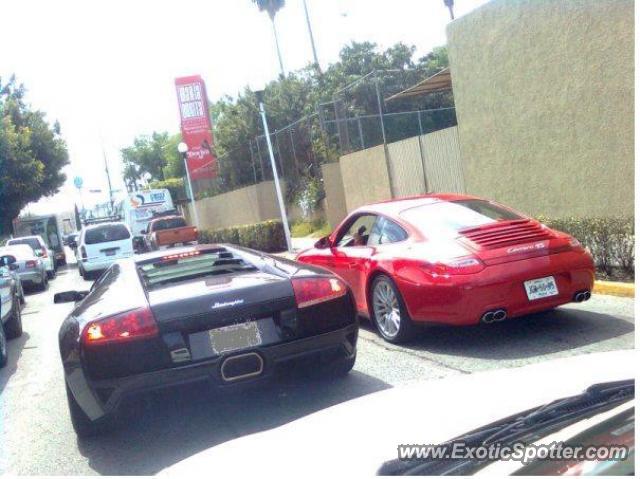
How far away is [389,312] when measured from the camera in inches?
266

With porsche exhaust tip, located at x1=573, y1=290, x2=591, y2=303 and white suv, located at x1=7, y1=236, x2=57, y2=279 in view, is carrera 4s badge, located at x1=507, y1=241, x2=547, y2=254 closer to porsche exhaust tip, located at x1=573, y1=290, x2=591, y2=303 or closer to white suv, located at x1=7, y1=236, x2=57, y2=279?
porsche exhaust tip, located at x1=573, y1=290, x2=591, y2=303

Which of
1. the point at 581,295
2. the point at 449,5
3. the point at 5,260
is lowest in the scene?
the point at 581,295

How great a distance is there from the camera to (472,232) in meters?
6.35

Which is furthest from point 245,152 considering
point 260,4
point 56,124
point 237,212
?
point 260,4

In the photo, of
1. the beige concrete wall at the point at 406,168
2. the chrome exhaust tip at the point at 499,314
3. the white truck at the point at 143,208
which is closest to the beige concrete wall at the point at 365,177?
the beige concrete wall at the point at 406,168

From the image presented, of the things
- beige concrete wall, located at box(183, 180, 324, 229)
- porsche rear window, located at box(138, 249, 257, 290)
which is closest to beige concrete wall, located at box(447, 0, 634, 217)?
porsche rear window, located at box(138, 249, 257, 290)

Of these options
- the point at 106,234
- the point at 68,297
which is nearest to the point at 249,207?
the point at 106,234

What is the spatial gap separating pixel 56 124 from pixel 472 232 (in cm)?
3936

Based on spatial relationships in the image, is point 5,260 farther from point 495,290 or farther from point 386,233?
point 495,290

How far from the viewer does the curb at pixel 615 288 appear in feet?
24.5

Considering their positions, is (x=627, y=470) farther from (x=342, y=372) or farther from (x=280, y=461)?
(x=342, y=372)

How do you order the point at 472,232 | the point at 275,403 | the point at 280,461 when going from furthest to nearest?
1. the point at 472,232
2. the point at 275,403
3. the point at 280,461

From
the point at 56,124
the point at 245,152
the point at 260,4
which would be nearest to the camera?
the point at 245,152

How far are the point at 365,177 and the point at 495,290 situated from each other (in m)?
13.6
